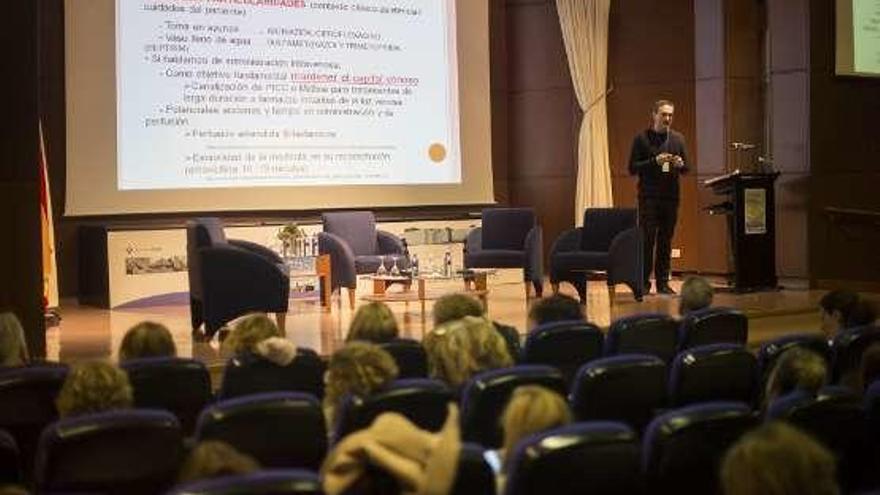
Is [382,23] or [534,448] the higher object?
[382,23]

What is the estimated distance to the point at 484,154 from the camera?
1191 cm

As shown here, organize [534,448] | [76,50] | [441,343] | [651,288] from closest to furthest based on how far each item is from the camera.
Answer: [534,448]
[441,343]
[76,50]
[651,288]

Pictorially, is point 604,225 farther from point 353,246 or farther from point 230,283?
point 230,283

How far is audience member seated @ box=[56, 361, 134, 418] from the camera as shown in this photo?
3.39m

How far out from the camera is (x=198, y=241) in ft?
25.8

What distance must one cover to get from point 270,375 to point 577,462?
194 cm

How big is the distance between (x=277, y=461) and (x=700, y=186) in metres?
8.59

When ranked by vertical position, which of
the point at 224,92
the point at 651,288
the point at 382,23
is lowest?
the point at 651,288

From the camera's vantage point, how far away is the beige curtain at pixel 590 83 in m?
11.9

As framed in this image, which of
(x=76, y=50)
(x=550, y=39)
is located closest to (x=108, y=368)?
(x=76, y=50)

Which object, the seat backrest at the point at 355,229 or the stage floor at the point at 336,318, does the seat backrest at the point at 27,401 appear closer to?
the stage floor at the point at 336,318

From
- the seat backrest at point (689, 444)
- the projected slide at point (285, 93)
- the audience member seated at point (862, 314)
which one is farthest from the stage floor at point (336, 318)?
the seat backrest at point (689, 444)

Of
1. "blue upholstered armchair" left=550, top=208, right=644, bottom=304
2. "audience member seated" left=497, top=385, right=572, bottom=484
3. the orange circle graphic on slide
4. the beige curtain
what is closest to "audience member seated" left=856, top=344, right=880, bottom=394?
"audience member seated" left=497, top=385, right=572, bottom=484

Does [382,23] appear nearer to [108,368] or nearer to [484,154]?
[484,154]
